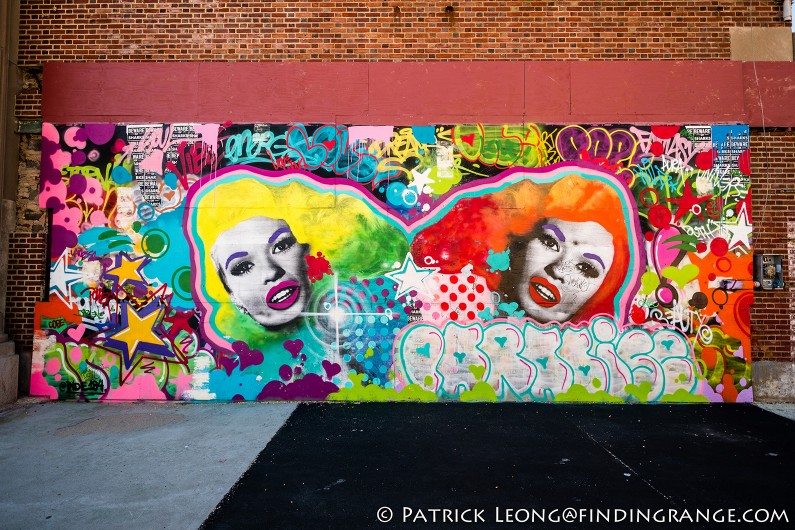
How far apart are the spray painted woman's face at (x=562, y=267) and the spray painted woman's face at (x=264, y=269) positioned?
3015mm

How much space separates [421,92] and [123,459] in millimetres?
5521

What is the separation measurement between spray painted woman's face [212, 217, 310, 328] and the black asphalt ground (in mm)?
1401

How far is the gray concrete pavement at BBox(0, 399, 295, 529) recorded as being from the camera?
3.43m

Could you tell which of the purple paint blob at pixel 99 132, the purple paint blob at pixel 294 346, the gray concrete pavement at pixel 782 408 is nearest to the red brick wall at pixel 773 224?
the gray concrete pavement at pixel 782 408

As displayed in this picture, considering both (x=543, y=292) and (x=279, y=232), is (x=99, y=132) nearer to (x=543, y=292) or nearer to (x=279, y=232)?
(x=279, y=232)

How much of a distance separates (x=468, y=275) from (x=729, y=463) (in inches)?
133

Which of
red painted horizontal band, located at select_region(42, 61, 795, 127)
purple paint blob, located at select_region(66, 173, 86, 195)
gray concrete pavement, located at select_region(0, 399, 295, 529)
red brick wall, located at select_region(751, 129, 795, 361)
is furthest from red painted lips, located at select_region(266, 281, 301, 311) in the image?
red brick wall, located at select_region(751, 129, 795, 361)

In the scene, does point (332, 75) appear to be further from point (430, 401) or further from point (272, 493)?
point (272, 493)

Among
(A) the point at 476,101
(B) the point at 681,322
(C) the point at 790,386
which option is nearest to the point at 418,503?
(B) the point at 681,322

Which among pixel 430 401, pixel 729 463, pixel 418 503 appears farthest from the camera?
pixel 430 401

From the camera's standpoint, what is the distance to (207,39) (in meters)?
6.66

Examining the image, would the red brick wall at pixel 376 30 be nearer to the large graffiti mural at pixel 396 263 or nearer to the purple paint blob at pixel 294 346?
the large graffiti mural at pixel 396 263

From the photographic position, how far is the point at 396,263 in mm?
6457

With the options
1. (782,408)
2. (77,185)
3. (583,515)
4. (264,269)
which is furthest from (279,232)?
(782,408)
